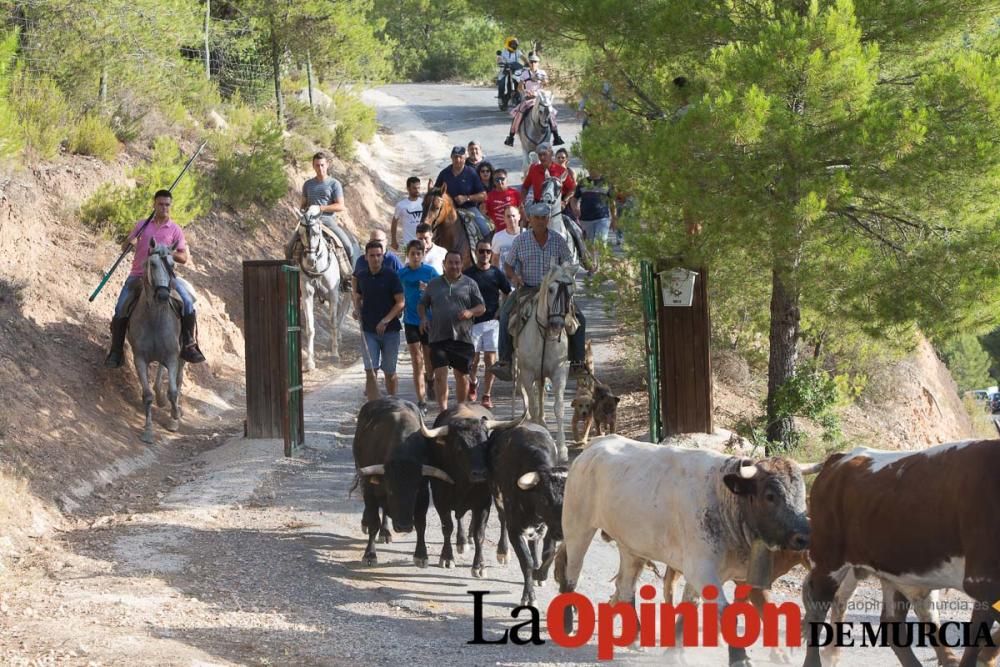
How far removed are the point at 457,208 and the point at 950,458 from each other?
1379 centimetres

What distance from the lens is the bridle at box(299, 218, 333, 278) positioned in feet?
67.8

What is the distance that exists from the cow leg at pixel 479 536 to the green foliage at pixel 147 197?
10.3m

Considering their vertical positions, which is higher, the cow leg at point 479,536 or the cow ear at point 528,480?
the cow ear at point 528,480

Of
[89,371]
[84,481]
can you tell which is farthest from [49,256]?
[84,481]

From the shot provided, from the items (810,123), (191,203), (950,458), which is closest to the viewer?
(950,458)

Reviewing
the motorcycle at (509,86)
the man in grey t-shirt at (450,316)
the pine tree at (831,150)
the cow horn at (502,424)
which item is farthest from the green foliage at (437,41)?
the cow horn at (502,424)

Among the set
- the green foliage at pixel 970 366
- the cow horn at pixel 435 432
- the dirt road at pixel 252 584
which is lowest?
the green foliage at pixel 970 366

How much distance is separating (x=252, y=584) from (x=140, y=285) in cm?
678

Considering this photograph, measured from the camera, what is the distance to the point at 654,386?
1580 centimetres

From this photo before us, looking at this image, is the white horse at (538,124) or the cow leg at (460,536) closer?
the cow leg at (460,536)

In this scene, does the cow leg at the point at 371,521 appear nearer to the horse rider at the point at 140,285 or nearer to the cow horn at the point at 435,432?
the cow horn at the point at 435,432

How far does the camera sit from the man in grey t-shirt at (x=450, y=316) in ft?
52.7

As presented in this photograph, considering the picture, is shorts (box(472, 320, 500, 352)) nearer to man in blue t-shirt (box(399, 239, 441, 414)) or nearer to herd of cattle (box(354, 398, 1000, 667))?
man in blue t-shirt (box(399, 239, 441, 414))

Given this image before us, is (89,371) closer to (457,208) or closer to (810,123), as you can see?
(457,208)
